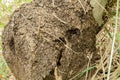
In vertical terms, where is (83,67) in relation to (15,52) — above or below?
below

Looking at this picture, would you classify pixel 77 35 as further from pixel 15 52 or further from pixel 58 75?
pixel 15 52

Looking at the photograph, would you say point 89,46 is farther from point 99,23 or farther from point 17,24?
point 17,24

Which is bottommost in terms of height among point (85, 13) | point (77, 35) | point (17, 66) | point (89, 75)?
point (89, 75)

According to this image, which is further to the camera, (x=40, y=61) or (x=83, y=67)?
(x=83, y=67)

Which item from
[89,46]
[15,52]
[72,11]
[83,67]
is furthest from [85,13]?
[15,52]

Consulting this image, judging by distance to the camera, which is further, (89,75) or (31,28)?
(89,75)

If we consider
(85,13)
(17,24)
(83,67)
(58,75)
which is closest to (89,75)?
(83,67)
